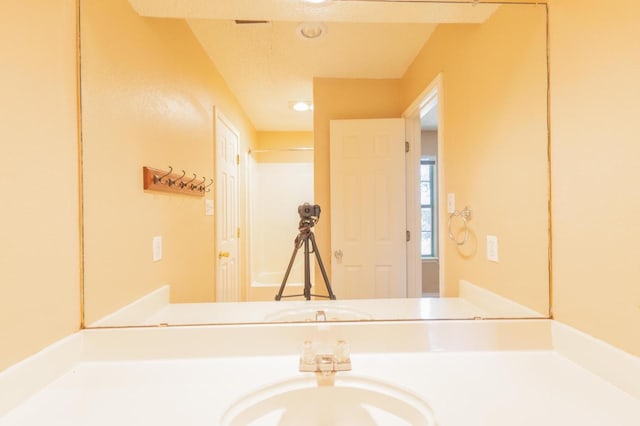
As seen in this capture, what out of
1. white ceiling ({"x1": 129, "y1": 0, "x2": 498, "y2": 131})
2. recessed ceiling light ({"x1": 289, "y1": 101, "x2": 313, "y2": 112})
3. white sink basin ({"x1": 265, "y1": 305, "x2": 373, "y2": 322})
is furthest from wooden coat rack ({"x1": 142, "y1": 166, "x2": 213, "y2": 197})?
white sink basin ({"x1": 265, "y1": 305, "x2": 373, "y2": 322})

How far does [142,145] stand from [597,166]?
4.37 feet

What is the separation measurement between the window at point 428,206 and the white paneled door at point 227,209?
2.26 feet

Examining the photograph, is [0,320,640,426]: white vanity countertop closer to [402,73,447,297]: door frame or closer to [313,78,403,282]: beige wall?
[402,73,447,297]: door frame

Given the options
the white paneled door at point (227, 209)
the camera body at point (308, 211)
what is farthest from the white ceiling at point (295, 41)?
the camera body at point (308, 211)

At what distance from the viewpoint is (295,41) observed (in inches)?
40.4

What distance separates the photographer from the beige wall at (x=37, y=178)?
23.7 inches

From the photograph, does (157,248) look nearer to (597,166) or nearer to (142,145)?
(142,145)

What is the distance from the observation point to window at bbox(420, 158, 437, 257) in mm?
1052

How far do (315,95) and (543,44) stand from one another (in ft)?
2.44

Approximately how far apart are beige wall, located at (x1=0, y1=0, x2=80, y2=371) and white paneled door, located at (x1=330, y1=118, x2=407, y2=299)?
794 mm

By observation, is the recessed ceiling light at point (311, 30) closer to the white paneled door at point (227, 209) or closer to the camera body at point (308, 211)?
the white paneled door at point (227, 209)

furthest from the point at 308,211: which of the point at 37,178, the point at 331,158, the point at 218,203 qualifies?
the point at 37,178

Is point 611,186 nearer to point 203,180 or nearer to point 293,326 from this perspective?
point 293,326

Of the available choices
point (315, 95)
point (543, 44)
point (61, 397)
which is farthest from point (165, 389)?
point (543, 44)
